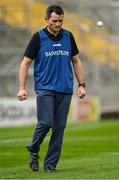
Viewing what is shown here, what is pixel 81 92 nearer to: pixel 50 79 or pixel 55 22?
pixel 50 79

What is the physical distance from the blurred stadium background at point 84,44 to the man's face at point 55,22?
21.5 m

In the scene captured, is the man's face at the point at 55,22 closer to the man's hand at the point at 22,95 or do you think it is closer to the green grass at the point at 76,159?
the man's hand at the point at 22,95

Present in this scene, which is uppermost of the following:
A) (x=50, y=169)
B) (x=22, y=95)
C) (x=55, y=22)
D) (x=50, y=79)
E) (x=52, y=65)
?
(x=55, y=22)

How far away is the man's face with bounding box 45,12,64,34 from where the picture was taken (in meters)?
10.6

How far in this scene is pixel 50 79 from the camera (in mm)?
10781

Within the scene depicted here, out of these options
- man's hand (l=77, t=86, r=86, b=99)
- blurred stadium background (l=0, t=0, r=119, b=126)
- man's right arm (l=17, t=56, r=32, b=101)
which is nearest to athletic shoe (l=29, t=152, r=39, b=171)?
man's right arm (l=17, t=56, r=32, b=101)

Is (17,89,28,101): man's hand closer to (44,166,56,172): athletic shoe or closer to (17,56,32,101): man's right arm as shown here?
(17,56,32,101): man's right arm

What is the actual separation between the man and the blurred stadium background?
2136 centimetres

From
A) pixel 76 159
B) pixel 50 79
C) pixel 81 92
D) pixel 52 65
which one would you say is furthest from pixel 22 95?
pixel 76 159

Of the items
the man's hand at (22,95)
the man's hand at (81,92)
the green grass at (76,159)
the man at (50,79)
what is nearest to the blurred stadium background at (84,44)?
the green grass at (76,159)

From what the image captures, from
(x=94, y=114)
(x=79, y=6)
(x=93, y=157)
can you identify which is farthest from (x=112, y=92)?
(x=93, y=157)

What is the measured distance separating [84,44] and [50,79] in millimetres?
26200

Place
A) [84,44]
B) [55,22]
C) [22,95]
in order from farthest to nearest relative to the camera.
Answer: [84,44] → [55,22] → [22,95]

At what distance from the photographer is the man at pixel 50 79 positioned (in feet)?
35.1
